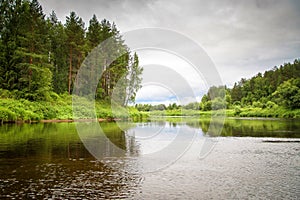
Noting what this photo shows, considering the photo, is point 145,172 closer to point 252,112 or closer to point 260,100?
point 252,112

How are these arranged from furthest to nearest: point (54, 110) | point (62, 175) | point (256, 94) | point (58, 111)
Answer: point (256, 94) < point (58, 111) < point (54, 110) < point (62, 175)

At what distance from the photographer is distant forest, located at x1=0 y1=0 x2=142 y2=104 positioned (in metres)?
49.8

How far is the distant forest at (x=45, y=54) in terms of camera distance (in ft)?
164

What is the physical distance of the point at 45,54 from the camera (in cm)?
5606

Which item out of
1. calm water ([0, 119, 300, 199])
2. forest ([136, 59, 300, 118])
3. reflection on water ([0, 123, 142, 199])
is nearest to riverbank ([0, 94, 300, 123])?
forest ([136, 59, 300, 118])

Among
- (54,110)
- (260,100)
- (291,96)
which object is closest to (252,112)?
(291,96)

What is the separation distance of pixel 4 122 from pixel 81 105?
1932 cm

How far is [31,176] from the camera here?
1232cm

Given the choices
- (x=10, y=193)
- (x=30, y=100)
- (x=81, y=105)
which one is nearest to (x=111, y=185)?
(x=10, y=193)

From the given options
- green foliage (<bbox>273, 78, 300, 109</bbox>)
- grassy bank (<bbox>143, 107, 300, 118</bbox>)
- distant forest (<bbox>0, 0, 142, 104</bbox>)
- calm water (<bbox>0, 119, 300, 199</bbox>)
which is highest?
distant forest (<bbox>0, 0, 142, 104</bbox>)

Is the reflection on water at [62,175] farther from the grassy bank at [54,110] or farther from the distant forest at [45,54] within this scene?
the distant forest at [45,54]

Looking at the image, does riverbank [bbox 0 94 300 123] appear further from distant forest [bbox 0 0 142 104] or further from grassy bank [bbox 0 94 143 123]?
distant forest [bbox 0 0 142 104]

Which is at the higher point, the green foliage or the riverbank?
the green foliage

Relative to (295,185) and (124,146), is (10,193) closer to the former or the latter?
(295,185)
